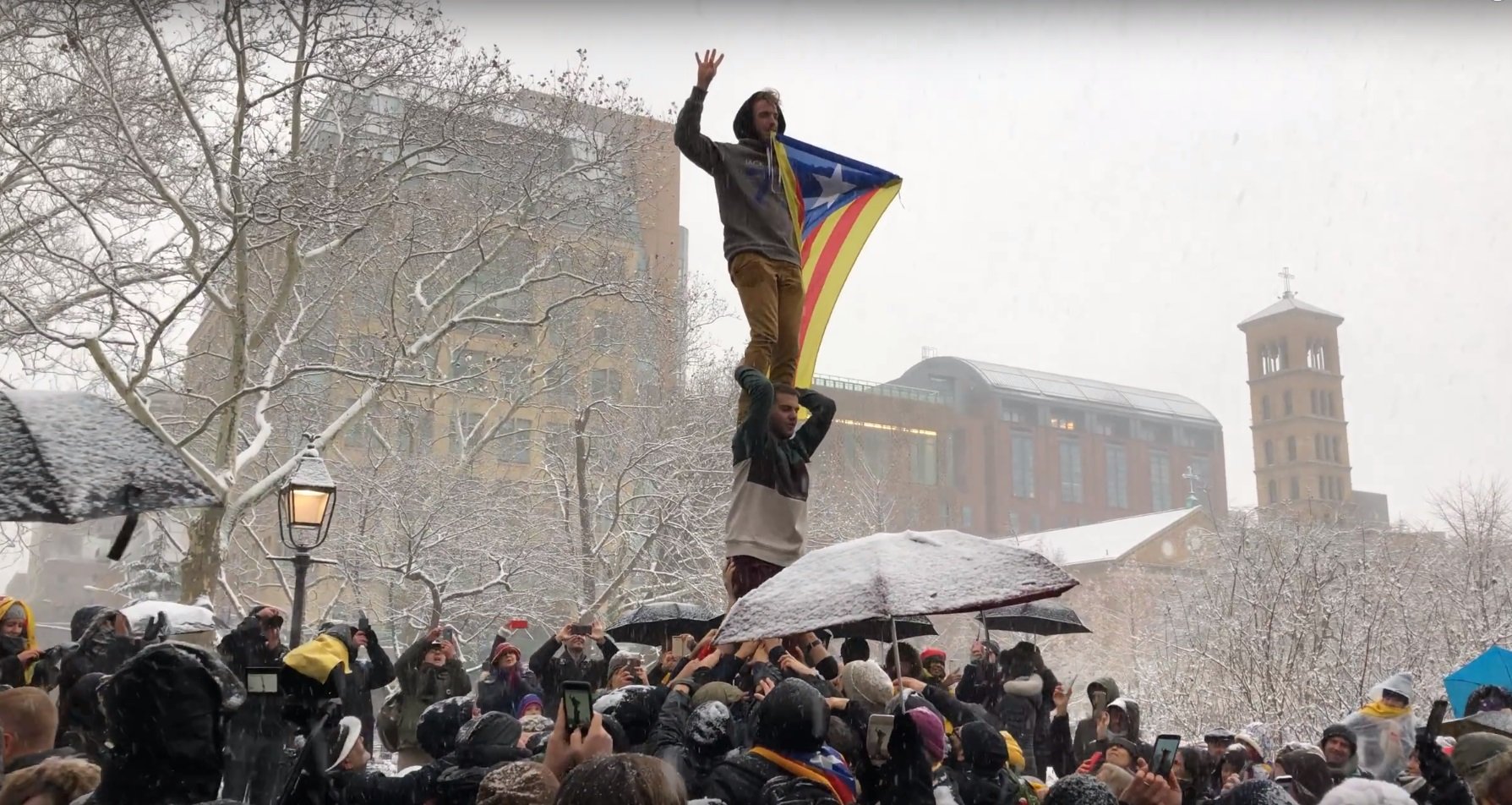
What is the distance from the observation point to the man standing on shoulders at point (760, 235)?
7545 millimetres

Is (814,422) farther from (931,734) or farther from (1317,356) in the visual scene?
(1317,356)

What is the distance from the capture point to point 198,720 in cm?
337

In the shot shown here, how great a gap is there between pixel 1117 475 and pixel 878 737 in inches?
4704

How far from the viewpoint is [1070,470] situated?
116m

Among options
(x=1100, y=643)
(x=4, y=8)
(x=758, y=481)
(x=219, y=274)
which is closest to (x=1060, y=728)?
(x=758, y=481)

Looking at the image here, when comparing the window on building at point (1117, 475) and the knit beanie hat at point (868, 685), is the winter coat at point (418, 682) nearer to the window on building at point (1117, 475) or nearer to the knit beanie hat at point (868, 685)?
the knit beanie hat at point (868, 685)

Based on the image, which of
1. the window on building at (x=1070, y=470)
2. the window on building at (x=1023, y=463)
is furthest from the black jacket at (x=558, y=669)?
the window on building at (x=1070, y=470)

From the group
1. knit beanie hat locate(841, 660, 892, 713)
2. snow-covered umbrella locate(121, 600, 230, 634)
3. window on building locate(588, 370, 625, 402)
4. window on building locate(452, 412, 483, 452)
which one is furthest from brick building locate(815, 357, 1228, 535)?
knit beanie hat locate(841, 660, 892, 713)

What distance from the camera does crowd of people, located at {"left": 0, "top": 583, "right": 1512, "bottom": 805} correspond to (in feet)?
10.9

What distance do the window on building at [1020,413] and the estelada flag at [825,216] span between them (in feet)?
345

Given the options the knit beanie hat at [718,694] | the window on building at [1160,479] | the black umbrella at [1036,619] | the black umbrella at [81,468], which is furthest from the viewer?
the window on building at [1160,479]

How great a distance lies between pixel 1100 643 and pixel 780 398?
4662 centimetres

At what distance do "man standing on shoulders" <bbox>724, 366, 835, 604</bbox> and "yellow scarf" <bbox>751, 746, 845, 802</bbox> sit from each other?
9.94ft

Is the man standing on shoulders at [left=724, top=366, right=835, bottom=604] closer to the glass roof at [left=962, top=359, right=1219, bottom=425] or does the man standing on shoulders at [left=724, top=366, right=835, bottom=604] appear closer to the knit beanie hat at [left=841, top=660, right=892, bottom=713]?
the knit beanie hat at [left=841, top=660, right=892, bottom=713]
